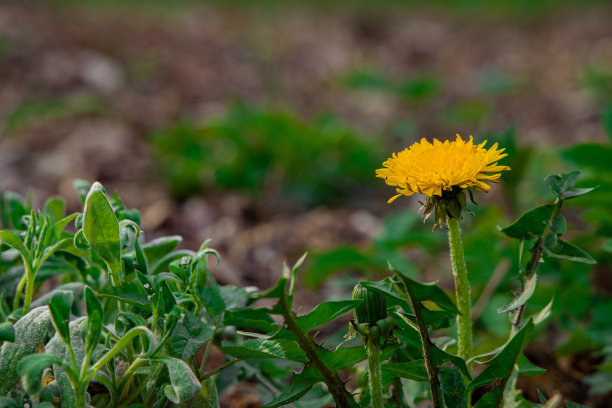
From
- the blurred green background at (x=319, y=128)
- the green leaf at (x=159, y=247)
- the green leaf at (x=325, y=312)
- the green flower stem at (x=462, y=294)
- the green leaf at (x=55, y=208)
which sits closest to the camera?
the green leaf at (x=325, y=312)

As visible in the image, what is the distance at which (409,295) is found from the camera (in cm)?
107

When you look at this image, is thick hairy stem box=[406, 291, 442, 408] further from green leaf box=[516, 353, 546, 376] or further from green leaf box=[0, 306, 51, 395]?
green leaf box=[0, 306, 51, 395]

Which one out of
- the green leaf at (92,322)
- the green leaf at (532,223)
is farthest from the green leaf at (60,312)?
the green leaf at (532,223)

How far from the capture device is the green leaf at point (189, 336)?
3.48ft

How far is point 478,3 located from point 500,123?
18.1ft

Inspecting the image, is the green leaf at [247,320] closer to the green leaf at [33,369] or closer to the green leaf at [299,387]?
the green leaf at [299,387]

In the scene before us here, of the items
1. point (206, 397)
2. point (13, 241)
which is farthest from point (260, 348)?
point (13, 241)

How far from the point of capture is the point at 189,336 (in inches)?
42.8

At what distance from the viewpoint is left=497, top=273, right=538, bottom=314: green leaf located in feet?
3.57

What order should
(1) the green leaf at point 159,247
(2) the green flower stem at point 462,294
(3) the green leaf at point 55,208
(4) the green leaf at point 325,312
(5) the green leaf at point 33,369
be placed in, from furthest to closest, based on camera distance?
1. (3) the green leaf at point 55,208
2. (1) the green leaf at point 159,247
3. (2) the green flower stem at point 462,294
4. (4) the green leaf at point 325,312
5. (5) the green leaf at point 33,369

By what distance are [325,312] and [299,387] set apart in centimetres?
17

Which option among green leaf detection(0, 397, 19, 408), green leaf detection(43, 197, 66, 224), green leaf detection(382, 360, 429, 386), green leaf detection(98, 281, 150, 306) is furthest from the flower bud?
green leaf detection(43, 197, 66, 224)

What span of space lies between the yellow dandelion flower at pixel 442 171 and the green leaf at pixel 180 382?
45 centimetres

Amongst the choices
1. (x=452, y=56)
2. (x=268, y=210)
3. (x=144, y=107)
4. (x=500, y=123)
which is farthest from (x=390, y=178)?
(x=452, y=56)
